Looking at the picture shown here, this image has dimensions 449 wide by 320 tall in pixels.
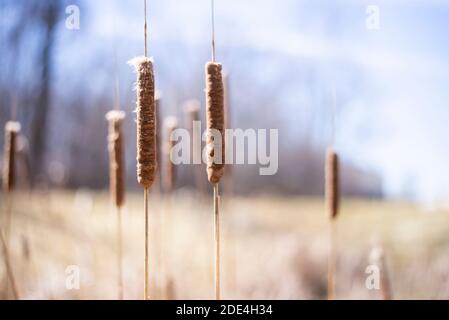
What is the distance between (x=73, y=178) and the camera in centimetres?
530

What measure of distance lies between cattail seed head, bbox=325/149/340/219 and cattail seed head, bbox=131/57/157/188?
0.79 meters

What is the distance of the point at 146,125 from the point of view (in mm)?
1218

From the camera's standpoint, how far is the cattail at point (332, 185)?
180cm

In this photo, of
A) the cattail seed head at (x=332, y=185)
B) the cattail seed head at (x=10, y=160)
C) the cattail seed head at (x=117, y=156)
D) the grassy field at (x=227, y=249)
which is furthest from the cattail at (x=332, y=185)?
the cattail seed head at (x=10, y=160)

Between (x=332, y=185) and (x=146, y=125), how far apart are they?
836mm

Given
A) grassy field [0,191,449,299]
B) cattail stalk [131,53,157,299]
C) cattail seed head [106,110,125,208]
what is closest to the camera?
cattail stalk [131,53,157,299]

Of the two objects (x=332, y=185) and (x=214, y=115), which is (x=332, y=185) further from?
(x=214, y=115)

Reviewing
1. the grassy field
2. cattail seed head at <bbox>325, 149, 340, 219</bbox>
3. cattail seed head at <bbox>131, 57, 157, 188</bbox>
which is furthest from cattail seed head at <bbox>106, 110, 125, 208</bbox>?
cattail seed head at <bbox>325, 149, 340, 219</bbox>

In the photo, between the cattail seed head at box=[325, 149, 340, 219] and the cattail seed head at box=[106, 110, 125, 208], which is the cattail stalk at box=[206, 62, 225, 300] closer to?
the cattail seed head at box=[106, 110, 125, 208]

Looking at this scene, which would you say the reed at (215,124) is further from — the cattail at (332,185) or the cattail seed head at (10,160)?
the cattail seed head at (10,160)

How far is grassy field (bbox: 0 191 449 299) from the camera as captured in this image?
254 cm

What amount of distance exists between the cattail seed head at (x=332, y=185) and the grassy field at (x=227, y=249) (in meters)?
0.59

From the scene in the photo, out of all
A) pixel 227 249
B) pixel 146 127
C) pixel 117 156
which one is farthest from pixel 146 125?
pixel 227 249

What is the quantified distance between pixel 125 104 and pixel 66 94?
60 cm
